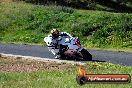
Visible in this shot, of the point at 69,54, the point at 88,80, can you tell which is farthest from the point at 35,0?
the point at 88,80

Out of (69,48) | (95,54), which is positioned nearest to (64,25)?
(95,54)

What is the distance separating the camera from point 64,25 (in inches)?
1503

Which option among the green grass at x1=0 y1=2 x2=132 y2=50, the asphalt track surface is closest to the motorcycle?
the asphalt track surface

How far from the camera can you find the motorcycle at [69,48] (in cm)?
2319

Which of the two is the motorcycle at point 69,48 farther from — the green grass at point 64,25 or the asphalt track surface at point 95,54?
the green grass at point 64,25

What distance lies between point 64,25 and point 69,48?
14.8 metres

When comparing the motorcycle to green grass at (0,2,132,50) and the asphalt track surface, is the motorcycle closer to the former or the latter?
the asphalt track surface

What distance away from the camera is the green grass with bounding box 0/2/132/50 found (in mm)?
33875

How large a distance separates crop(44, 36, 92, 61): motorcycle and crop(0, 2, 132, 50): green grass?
913 centimetres

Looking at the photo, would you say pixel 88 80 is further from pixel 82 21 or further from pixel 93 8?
pixel 93 8

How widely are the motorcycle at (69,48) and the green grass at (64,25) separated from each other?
9.13 meters

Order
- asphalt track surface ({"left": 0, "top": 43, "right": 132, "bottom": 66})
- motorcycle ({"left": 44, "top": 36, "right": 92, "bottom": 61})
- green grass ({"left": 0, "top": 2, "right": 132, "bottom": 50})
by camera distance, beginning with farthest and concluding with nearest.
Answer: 1. green grass ({"left": 0, "top": 2, "right": 132, "bottom": 50})
2. asphalt track surface ({"left": 0, "top": 43, "right": 132, "bottom": 66})
3. motorcycle ({"left": 44, "top": 36, "right": 92, "bottom": 61})

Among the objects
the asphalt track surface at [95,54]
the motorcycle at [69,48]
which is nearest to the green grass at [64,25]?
the asphalt track surface at [95,54]

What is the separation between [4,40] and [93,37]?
316 inches
